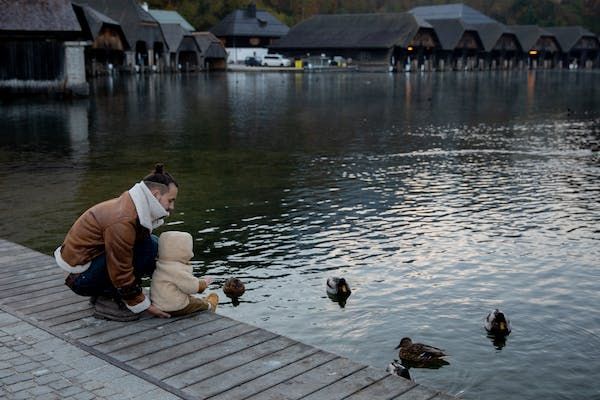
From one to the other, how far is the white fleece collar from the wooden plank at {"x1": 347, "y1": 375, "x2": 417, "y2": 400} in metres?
2.52

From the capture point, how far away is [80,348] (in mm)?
6336

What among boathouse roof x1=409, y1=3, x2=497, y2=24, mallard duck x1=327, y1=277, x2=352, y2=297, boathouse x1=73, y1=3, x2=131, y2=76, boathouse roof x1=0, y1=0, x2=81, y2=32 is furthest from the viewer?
boathouse roof x1=409, y1=3, x2=497, y2=24

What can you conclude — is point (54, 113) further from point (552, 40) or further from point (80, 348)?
point (552, 40)

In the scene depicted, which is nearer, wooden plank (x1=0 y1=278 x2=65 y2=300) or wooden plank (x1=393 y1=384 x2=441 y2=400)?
wooden plank (x1=393 y1=384 x2=441 y2=400)

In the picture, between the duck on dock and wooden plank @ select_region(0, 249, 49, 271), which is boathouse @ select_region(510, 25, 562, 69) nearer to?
the duck on dock

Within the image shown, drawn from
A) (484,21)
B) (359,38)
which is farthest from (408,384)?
(484,21)

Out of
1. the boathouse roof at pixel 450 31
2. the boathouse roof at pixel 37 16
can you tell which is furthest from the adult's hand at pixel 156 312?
the boathouse roof at pixel 450 31

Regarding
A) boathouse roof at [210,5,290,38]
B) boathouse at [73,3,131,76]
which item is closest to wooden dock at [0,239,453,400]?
boathouse at [73,3,131,76]

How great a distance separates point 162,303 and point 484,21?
13060 centimetres

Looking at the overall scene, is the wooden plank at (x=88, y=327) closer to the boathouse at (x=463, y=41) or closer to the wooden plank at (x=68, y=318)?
the wooden plank at (x=68, y=318)

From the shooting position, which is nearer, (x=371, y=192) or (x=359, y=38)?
(x=371, y=192)

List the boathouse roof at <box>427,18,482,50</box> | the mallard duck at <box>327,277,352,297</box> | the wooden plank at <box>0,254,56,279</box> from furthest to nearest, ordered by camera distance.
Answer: the boathouse roof at <box>427,18,482,50</box>, the mallard duck at <box>327,277,352,297</box>, the wooden plank at <box>0,254,56,279</box>

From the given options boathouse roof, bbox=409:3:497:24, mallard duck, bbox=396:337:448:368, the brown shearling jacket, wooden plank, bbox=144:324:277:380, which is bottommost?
mallard duck, bbox=396:337:448:368

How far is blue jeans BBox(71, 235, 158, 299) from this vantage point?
691 cm
